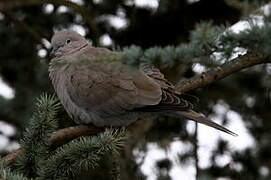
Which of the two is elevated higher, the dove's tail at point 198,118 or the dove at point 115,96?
the dove at point 115,96

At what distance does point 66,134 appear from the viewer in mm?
2969

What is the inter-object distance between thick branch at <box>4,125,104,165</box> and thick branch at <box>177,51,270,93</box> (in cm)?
65

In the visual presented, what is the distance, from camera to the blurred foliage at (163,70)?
409 centimetres

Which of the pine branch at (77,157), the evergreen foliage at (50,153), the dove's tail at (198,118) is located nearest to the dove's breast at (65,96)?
the dove's tail at (198,118)

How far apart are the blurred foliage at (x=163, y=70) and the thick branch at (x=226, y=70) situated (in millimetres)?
642

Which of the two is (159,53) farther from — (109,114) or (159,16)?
(159,16)

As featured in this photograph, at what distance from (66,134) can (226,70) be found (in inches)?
40.1

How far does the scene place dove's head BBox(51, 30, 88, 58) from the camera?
412cm

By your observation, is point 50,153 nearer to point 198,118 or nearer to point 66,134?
point 66,134

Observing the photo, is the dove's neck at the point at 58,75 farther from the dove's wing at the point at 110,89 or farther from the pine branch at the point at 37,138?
the pine branch at the point at 37,138

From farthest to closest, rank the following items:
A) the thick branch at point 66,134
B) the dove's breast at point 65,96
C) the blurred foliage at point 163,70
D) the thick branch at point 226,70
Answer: the blurred foliage at point 163,70 < the dove's breast at point 65,96 < the thick branch at point 226,70 < the thick branch at point 66,134

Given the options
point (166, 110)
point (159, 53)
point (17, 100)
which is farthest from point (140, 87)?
point (159, 53)

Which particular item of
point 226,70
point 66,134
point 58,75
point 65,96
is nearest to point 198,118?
point 226,70

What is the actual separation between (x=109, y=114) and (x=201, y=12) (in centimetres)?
150
